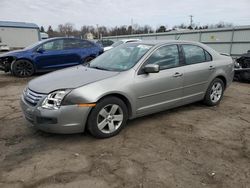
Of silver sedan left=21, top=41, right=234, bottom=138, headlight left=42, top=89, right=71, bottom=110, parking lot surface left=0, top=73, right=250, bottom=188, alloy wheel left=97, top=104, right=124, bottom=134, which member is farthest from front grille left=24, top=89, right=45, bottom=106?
alloy wheel left=97, top=104, right=124, bottom=134

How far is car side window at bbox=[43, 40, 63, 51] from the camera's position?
394 inches

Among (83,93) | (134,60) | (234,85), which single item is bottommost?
(234,85)

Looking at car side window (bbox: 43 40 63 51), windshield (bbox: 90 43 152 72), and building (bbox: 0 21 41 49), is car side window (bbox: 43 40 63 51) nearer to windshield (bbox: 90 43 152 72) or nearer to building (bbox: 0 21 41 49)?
windshield (bbox: 90 43 152 72)

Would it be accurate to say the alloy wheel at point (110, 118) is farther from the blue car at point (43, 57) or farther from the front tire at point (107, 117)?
the blue car at point (43, 57)

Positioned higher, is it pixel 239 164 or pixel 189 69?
pixel 189 69

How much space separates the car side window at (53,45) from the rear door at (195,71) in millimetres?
6474

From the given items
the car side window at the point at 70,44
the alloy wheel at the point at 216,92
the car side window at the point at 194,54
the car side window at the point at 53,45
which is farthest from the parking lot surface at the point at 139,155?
the car side window at the point at 70,44

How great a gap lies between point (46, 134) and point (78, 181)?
1538 mm

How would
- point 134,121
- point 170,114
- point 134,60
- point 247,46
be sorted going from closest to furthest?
point 134,60 < point 134,121 < point 170,114 < point 247,46

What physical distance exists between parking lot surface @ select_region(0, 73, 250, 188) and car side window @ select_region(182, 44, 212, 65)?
113cm

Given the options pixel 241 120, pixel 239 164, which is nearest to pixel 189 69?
pixel 241 120

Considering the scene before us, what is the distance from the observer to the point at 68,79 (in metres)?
4.06

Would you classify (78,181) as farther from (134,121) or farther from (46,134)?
(134,121)

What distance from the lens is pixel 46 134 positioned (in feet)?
13.8
